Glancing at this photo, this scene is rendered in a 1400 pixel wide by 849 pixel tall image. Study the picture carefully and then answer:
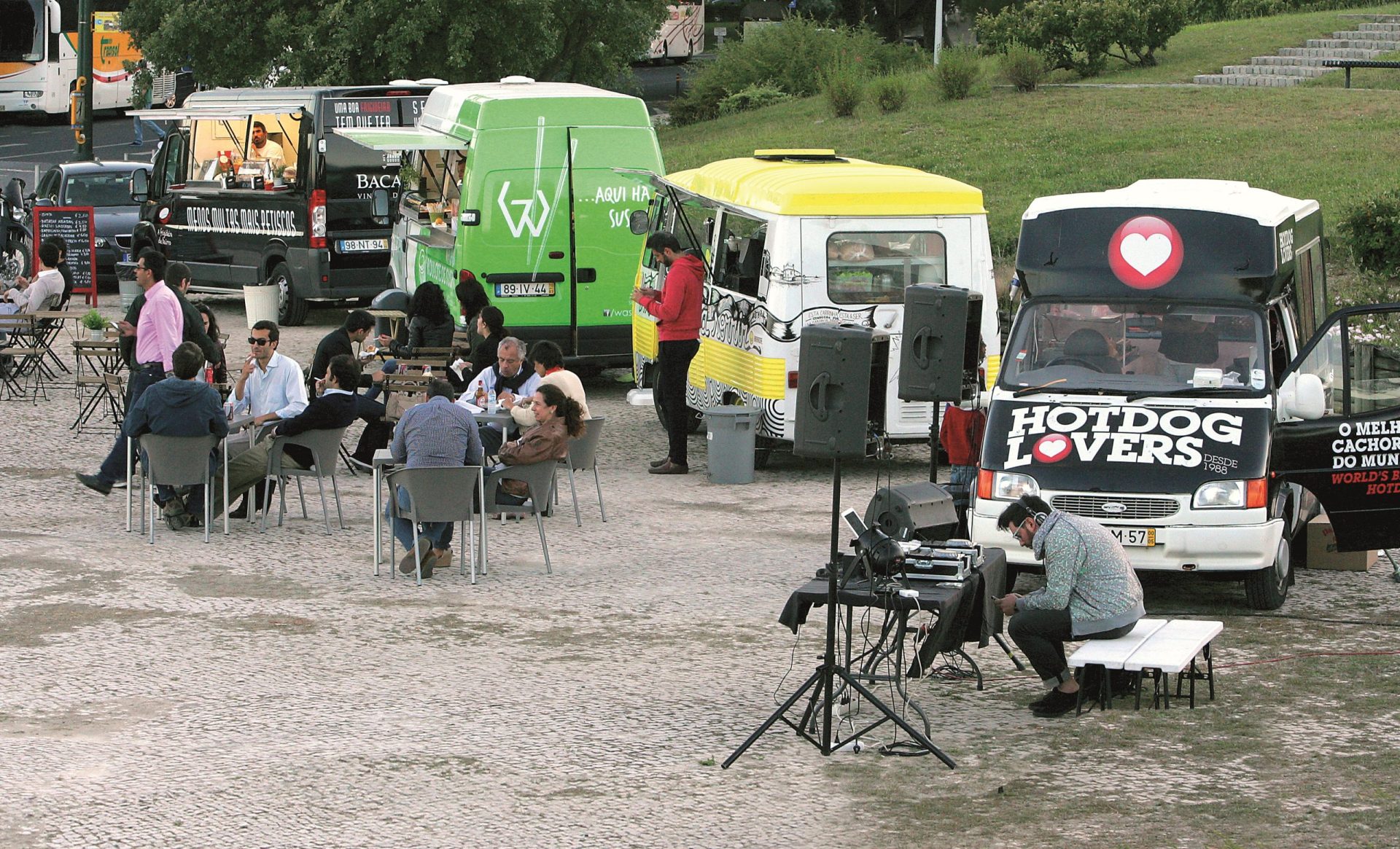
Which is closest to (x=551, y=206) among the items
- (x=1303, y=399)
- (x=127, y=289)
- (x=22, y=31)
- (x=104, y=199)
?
(x=1303, y=399)

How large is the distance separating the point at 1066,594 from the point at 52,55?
4140cm

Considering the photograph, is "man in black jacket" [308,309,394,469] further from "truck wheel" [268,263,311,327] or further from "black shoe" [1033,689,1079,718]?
"truck wheel" [268,263,311,327]

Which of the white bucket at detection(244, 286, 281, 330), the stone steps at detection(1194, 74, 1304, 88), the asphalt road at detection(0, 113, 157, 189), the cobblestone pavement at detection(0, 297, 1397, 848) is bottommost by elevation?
the cobblestone pavement at detection(0, 297, 1397, 848)

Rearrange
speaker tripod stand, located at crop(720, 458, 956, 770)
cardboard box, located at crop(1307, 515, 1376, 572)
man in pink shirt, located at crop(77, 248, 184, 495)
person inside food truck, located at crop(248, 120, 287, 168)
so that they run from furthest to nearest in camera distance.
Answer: person inside food truck, located at crop(248, 120, 287, 168)
man in pink shirt, located at crop(77, 248, 184, 495)
cardboard box, located at crop(1307, 515, 1376, 572)
speaker tripod stand, located at crop(720, 458, 956, 770)

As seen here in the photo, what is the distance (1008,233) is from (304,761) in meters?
17.6

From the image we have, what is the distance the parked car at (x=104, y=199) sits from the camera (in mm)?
26516

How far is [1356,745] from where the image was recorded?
7.86 meters

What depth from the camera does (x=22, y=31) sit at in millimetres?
43562

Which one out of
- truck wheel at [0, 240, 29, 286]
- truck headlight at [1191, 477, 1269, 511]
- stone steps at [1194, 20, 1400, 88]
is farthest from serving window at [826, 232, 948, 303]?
stone steps at [1194, 20, 1400, 88]

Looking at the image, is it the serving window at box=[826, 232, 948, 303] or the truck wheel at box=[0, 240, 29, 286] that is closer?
the serving window at box=[826, 232, 948, 303]

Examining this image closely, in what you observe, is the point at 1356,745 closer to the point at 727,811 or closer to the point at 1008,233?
the point at 727,811

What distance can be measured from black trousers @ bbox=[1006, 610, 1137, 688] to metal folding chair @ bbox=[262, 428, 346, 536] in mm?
5488

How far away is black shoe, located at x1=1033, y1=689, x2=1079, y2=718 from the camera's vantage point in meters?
8.29

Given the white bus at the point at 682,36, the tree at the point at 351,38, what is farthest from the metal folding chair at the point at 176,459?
the white bus at the point at 682,36
